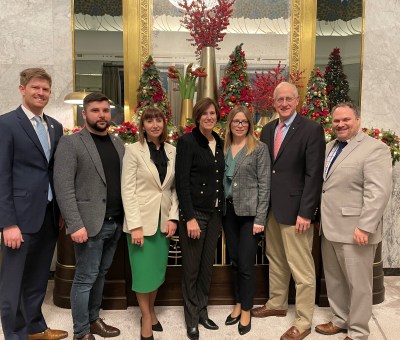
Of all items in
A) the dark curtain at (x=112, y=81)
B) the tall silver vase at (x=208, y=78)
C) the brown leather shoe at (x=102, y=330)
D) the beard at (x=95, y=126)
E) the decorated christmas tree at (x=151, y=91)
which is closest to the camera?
the beard at (x=95, y=126)

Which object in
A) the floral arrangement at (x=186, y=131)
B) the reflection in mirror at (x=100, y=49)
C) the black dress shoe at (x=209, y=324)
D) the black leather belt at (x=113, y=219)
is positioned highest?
the reflection in mirror at (x=100, y=49)

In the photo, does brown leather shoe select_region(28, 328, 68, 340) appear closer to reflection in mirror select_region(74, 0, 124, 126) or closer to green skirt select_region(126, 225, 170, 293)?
green skirt select_region(126, 225, 170, 293)

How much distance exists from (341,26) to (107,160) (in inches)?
123

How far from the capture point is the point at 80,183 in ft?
8.24

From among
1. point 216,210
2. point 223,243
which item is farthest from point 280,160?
point 223,243

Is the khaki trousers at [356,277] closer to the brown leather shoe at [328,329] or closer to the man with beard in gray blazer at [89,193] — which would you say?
the brown leather shoe at [328,329]

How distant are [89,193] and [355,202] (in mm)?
1804

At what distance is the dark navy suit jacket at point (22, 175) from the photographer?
234 cm

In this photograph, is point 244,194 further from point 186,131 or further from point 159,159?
point 186,131

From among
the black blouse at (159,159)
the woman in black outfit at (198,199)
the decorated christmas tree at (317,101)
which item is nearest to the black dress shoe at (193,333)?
the woman in black outfit at (198,199)

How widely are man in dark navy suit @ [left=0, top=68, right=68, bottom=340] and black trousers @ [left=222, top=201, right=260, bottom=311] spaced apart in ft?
4.17

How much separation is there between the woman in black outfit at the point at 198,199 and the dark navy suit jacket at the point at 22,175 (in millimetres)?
907

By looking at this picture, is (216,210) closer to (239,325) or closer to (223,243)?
(223,243)

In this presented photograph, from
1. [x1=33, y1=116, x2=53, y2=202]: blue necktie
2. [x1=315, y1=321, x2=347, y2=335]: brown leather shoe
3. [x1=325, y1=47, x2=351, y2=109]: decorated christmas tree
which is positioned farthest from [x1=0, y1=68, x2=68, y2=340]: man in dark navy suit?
[x1=325, y1=47, x2=351, y2=109]: decorated christmas tree
